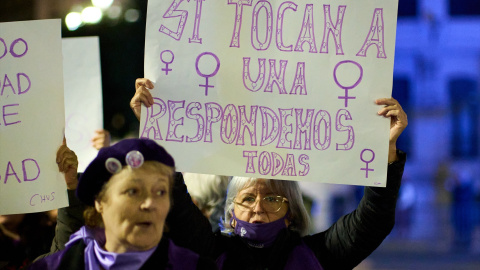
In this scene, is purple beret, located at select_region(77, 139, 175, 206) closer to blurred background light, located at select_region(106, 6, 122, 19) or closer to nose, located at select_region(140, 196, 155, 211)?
nose, located at select_region(140, 196, 155, 211)

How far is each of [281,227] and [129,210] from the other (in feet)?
3.43

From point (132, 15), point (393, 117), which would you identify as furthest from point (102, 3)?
point (132, 15)

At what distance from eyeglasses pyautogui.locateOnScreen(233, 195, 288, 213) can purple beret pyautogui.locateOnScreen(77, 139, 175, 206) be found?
33.3 inches

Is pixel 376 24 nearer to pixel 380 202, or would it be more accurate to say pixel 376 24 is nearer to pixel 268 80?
pixel 268 80

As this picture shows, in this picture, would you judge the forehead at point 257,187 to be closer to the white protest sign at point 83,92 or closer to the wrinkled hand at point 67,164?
the wrinkled hand at point 67,164

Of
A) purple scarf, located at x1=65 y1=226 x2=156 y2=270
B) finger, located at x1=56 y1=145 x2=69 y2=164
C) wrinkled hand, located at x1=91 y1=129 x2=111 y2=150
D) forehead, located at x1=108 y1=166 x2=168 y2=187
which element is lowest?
purple scarf, located at x1=65 y1=226 x2=156 y2=270

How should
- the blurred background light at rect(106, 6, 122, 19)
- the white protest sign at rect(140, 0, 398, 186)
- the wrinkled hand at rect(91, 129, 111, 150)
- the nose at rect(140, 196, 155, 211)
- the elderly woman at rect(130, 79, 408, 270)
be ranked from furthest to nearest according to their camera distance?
1. the blurred background light at rect(106, 6, 122, 19)
2. the wrinkled hand at rect(91, 129, 111, 150)
3. the white protest sign at rect(140, 0, 398, 186)
4. the elderly woman at rect(130, 79, 408, 270)
5. the nose at rect(140, 196, 155, 211)

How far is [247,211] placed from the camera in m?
3.32

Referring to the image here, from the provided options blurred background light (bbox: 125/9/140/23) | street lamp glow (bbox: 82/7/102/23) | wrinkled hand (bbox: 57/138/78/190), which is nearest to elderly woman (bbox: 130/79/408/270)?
wrinkled hand (bbox: 57/138/78/190)

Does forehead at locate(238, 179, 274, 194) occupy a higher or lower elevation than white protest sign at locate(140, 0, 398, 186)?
lower

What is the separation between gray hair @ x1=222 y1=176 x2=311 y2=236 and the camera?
3414mm

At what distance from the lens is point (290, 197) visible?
341cm

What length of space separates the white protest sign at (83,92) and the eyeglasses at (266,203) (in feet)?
3.81

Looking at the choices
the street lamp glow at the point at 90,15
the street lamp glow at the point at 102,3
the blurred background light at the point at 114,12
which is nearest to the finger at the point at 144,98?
the street lamp glow at the point at 90,15
